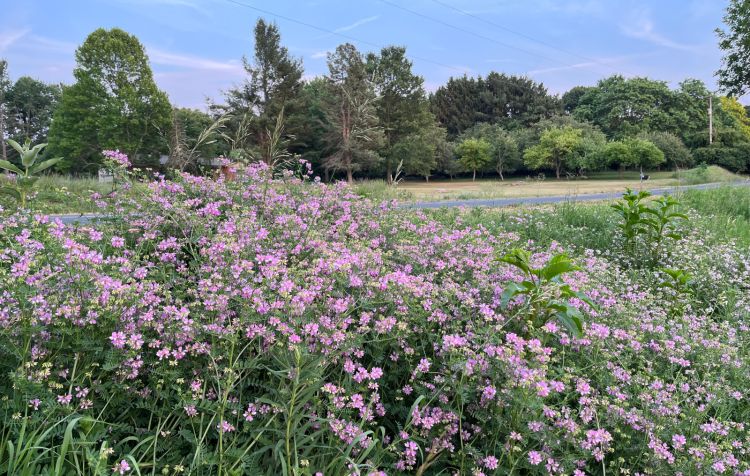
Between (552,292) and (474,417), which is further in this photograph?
(552,292)

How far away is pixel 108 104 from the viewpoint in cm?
3316

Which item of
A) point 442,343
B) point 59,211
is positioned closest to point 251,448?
point 442,343

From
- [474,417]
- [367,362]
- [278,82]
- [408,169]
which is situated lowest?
[474,417]

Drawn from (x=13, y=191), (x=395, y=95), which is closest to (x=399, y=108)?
(x=395, y=95)

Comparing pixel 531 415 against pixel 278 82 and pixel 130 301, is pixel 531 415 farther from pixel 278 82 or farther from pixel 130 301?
pixel 278 82

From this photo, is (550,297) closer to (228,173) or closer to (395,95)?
(228,173)

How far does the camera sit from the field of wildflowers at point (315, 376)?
65.4 inches

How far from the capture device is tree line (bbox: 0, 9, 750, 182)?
33.2 metres

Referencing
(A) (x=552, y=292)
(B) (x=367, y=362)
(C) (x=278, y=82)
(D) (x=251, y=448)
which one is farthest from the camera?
(C) (x=278, y=82)

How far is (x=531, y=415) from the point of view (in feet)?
6.05

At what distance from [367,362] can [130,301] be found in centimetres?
110

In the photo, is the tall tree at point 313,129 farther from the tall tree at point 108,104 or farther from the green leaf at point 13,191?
the green leaf at point 13,191

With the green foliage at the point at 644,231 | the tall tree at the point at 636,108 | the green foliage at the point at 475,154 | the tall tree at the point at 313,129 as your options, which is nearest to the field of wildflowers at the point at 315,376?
the green foliage at the point at 644,231

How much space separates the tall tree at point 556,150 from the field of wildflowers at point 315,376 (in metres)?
49.6
